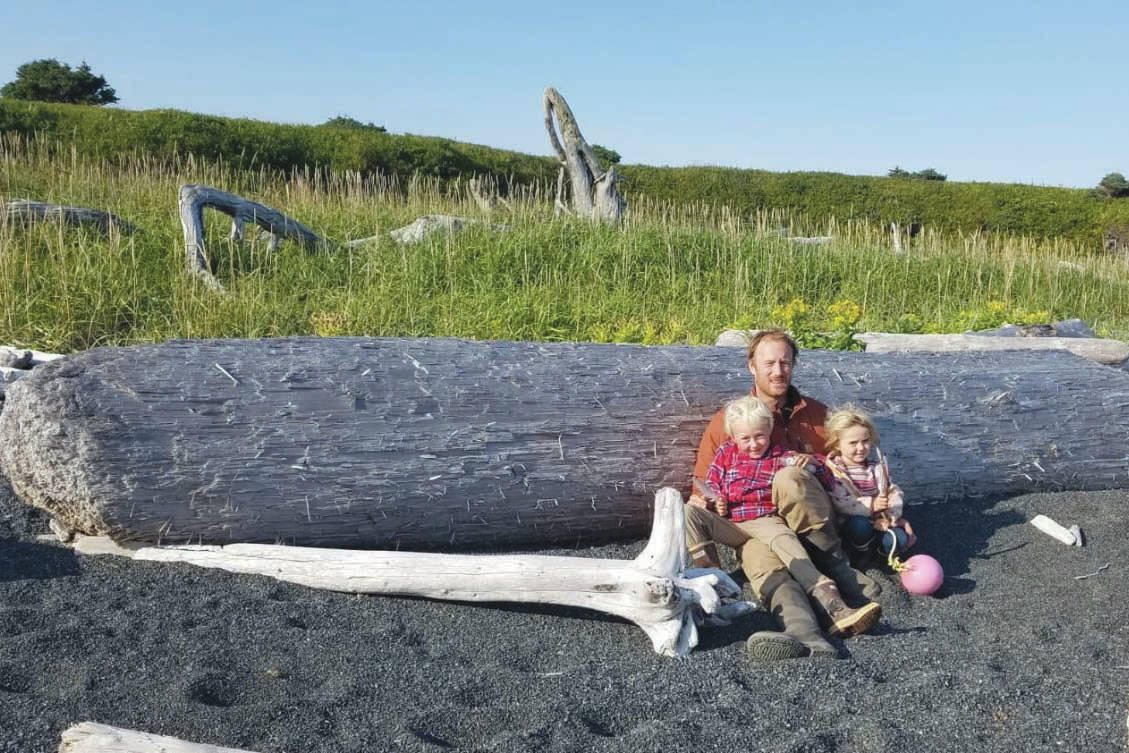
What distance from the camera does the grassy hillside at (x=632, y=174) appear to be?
14875mm

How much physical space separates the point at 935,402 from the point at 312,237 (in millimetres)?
5520

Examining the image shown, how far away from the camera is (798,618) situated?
3.67 metres

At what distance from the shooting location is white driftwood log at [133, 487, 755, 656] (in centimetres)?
355

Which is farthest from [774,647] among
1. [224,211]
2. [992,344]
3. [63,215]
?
[63,215]

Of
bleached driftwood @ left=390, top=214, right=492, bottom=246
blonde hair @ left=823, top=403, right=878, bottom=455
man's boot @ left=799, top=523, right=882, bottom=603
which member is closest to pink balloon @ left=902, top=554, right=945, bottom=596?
man's boot @ left=799, top=523, right=882, bottom=603

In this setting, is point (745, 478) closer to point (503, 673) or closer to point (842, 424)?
point (842, 424)

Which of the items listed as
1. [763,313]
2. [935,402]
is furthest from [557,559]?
[763,313]

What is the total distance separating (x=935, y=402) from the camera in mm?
5152

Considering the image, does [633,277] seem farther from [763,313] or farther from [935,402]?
[935,402]

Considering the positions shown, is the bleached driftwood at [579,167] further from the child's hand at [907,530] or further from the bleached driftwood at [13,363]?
the child's hand at [907,530]

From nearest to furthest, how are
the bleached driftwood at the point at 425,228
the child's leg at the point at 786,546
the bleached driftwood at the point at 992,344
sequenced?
the child's leg at the point at 786,546
the bleached driftwood at the point at 992,344
the bleached driftwood at the point at 425,228

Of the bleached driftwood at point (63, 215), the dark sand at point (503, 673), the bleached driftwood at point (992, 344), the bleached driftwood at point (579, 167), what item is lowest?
the dark sand at point (503, 673)

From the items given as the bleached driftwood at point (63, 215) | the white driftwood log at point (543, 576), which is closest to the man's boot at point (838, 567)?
the white driftwood log at point (543, 576)

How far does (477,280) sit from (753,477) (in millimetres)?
4398
